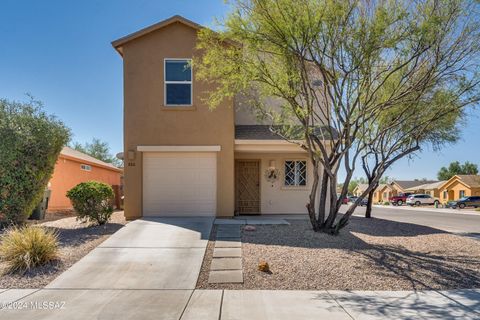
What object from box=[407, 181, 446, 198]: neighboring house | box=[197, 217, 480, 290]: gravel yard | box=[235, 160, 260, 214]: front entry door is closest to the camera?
box=[197, 217, 480, 290]: gravel yard

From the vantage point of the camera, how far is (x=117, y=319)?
504 centimetres

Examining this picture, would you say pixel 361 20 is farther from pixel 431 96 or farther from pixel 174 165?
pixel 174 165

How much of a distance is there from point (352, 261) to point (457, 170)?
3311 inches

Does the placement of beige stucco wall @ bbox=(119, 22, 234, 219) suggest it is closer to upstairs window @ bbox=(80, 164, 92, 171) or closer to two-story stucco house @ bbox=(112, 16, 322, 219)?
two-story stucco house @ bbox=(112, 16, 322, 219)

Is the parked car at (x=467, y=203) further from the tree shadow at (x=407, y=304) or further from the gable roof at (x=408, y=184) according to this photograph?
the tree shadow at (x=407, y=304)

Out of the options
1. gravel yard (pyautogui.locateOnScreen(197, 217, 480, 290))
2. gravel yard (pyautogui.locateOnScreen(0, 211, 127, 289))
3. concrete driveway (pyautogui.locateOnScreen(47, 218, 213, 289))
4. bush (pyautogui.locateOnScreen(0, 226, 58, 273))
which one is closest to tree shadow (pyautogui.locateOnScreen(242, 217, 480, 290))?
gravel yard (pyautogui.locateOnScreen(197, 217, 480, 290))

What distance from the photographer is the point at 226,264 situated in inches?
299

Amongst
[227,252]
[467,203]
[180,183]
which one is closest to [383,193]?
[467,203]

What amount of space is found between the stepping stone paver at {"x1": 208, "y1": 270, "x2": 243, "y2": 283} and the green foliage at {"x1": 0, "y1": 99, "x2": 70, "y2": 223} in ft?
22.3

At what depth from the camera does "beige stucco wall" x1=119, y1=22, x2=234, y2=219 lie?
41.5ft

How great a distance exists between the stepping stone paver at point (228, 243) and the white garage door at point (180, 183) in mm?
3511

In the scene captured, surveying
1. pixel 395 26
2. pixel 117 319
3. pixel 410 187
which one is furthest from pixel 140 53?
pixel 410 187

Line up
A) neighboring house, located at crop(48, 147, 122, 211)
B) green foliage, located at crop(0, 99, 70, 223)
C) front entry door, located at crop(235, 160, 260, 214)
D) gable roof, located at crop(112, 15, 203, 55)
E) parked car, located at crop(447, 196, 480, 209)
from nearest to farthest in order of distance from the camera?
green foliage, located at crop(0, 99, 70, 223) → gable roof, located at crop(112, 15, 203, 55) → front entry door, located at crop(235, 160, 260, 214) → neighboring house, located at crop(48, 147, 122, 211) → parked car, located at crop(447, 196, 480, 209)

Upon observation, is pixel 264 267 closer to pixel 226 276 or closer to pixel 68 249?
pixel 226 276
